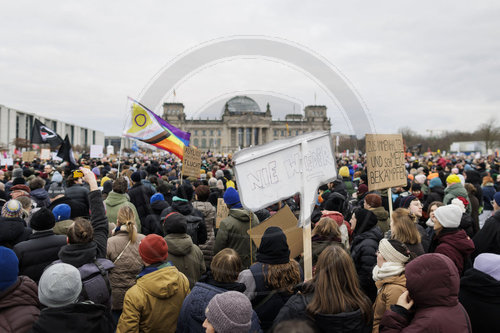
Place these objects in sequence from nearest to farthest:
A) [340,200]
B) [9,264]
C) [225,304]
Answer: [225,304]
[9,264]
[340,200]

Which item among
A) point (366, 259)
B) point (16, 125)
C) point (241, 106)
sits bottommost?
point (366, 259)

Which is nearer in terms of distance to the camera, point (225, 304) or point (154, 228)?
point (225, 304)

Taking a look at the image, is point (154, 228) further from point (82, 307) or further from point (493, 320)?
point (493, 320)

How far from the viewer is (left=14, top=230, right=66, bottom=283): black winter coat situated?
12.1 feet

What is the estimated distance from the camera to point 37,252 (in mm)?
3766

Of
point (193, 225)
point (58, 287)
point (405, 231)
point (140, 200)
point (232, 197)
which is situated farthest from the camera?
point (140, 200)

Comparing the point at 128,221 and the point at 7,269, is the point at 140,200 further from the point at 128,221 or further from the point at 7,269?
the point at 7,269

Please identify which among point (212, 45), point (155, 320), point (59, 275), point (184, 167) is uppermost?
point (212, 45)

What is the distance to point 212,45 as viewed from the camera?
256 inches

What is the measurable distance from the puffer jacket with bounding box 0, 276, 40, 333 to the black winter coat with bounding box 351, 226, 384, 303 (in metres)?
3.05

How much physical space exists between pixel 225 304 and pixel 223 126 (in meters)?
90.9

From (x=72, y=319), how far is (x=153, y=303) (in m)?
0.82

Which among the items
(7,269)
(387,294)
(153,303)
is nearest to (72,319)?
(7,269)

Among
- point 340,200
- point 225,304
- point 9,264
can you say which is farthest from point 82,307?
point 340,200
